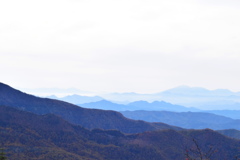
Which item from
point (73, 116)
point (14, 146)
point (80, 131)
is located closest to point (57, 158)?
point (14, 146)

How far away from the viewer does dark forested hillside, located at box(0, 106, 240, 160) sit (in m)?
95.1

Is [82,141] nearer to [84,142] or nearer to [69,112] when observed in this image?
[84,142]

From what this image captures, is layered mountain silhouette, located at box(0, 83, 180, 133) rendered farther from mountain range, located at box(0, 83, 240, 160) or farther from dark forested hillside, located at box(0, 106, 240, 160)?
dark forested hillside, located at box(0, 106, 240, 160)

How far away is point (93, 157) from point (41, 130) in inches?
917

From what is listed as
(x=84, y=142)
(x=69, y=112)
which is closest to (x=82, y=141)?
(x=84, y=142)

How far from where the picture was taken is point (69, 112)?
17475cm

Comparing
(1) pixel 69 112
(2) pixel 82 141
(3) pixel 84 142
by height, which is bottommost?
(3) pixel 84 142

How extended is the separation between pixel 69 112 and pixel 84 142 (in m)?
58.9

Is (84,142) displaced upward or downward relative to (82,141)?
downward

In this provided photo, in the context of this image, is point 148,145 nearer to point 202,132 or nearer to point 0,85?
point 202,132

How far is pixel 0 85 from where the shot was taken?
162 m

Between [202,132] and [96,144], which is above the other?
[202,132]

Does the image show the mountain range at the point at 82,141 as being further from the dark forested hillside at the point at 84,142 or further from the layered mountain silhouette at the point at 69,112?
the layered mountain silhouette at the point at 69,112

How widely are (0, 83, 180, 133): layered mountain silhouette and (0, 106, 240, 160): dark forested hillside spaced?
32.1m
